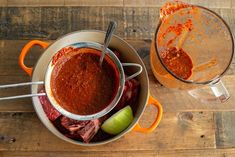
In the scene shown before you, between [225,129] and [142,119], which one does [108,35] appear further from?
[225,129]

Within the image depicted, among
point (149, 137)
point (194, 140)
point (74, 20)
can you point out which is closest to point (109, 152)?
point (149, 137)

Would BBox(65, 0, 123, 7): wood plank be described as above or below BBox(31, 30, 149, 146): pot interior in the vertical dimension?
above

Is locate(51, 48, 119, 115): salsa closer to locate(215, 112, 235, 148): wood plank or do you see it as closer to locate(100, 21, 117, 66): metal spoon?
locate(100, 21, 117, 66): metal spoon

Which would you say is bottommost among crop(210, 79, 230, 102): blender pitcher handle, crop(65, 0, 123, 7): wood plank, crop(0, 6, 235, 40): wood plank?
crop(210, 79, 230, 102): blender pitcher handle

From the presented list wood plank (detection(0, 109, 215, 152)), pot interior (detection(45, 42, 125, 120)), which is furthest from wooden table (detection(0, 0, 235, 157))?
pot interior (detection(45, 42, 125, 120))

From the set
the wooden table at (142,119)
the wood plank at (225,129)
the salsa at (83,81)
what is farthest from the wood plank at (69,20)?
the wood plank at (225,129)

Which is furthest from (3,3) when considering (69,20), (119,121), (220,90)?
(220,90)

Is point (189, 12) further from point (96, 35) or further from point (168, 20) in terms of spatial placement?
point (96, 35)
